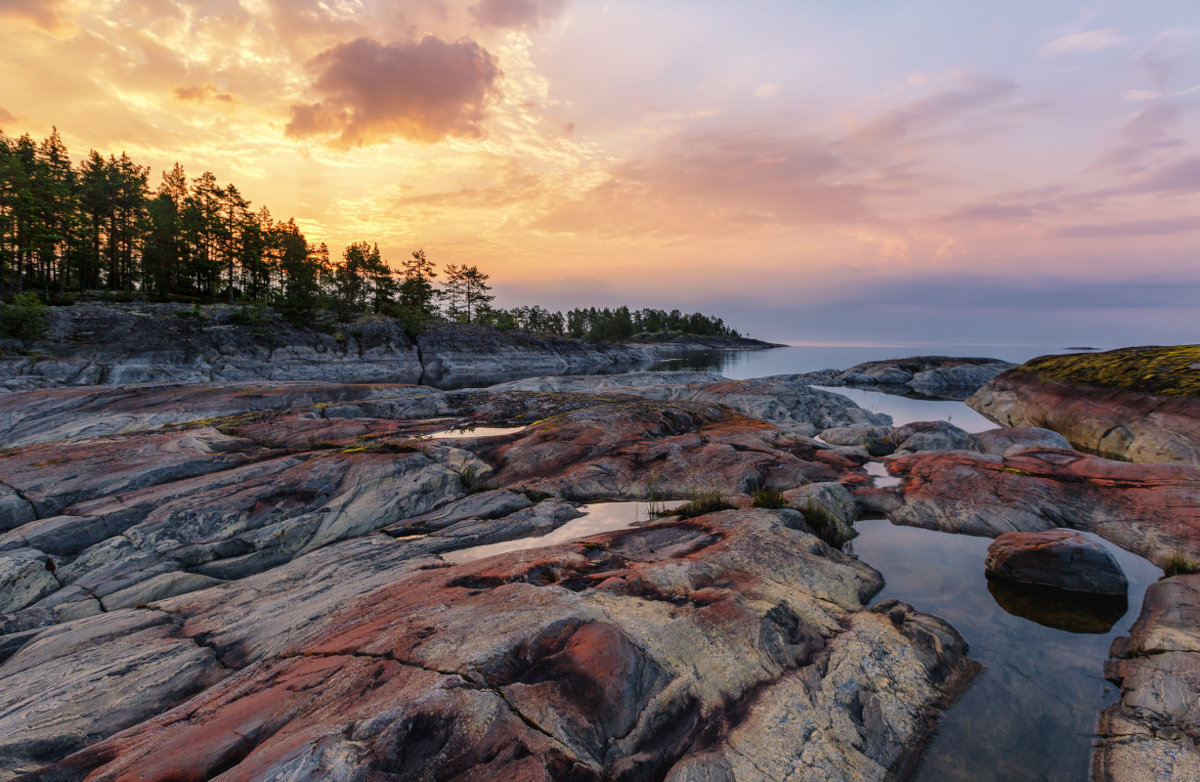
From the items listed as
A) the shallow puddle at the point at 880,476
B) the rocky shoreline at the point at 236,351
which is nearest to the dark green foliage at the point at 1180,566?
the shallow puddle at the point at 880,476

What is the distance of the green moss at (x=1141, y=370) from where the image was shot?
21750 millimetres

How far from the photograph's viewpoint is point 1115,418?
23.2m

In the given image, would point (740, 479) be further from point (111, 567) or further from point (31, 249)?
point (31, 249)

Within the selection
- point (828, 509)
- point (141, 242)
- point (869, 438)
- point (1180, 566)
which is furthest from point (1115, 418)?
point (141, 242)

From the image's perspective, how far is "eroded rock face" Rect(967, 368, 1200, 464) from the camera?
63.7 ft

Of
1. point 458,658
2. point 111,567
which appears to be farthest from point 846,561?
point 111,567

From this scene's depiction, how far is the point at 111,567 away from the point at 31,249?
220 ft

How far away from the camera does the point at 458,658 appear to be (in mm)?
5527

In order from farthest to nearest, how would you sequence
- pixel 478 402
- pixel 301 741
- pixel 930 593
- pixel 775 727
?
pixel 478 402, pixel 930 593, pixel 775 727, pixel 301 741

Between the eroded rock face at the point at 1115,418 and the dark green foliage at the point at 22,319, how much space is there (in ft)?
259

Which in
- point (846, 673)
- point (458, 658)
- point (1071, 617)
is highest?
point (458, 658)

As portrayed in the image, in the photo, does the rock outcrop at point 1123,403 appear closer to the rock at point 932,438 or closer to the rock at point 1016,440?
the rock at point 1016,440

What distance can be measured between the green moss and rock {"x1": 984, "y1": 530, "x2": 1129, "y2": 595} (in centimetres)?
1957

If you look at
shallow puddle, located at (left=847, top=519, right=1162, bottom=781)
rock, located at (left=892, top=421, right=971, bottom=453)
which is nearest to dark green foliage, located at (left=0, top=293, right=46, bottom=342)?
shallow puddle, located at (left=847, top=519, right=1162, bottom=781)
